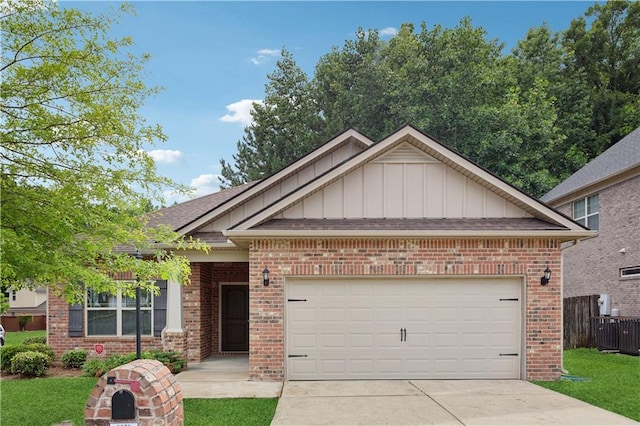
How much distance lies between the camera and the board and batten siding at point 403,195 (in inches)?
444

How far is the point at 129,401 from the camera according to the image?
530 cm

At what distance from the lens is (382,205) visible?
37.0 feet

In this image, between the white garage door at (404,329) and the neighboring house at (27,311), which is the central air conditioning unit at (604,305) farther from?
the neighboring house at (27,311)

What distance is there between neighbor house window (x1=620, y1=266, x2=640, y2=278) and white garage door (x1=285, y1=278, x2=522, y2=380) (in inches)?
360

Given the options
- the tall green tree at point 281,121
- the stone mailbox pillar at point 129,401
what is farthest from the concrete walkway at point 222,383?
the tall green tree at point 281,121

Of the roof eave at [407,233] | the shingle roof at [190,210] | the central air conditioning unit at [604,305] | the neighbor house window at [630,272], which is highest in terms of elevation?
the shingle roof at [190,210]

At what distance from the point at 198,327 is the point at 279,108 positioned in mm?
26217

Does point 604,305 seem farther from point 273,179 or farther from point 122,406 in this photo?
point 122,406

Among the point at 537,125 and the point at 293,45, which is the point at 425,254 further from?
the point at 293,45

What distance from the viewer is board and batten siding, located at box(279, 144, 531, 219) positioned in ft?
37.0

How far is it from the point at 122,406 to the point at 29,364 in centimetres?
860

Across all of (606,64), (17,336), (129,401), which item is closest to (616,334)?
(129,401)

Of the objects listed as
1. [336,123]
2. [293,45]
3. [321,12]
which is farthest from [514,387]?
[293,45]

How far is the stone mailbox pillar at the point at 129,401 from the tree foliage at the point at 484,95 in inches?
1046
